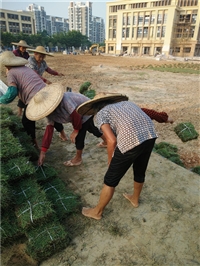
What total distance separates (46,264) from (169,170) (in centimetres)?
227

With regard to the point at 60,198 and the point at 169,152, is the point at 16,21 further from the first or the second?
the point at 60,198

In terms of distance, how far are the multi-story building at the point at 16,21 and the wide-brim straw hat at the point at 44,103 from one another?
6496 centimetres

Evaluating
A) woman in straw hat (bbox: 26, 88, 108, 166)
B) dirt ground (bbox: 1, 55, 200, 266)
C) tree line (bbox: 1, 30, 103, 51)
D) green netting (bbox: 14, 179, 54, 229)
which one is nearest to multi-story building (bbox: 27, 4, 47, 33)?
tree line (bbox: 1, 30, 103, 51)

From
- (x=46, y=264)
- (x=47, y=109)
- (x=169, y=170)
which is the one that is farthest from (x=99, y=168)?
(x=46, y=264)

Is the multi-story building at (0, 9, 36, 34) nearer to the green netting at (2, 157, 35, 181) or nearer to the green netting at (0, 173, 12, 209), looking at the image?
the green netting at (2, 157, 35, 181)

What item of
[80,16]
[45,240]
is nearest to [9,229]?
[45,240]

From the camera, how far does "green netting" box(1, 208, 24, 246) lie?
207cm

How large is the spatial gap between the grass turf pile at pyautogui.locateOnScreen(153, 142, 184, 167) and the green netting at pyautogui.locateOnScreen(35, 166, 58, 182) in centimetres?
237

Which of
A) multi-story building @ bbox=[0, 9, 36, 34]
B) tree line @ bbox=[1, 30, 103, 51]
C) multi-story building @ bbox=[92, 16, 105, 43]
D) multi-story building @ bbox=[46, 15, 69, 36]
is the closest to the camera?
tree line @ bbox=[1, 30, 103, 51]

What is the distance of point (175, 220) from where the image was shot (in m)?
2.50

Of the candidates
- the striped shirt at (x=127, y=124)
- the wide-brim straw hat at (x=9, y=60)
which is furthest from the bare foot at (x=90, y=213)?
the wide-brim straw hat at (x=9, y=60)

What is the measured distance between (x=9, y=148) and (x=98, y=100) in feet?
4.68

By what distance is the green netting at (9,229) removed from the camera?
2067 millimetres

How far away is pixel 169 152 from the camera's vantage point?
4.48m
